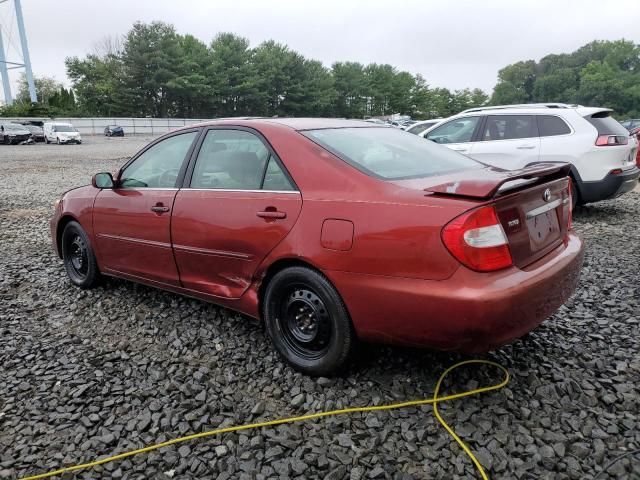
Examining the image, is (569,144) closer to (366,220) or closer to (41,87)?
(366,220)

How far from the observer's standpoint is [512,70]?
114 metres

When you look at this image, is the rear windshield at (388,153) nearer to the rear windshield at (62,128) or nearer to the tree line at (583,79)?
the rear windshield at (62,128)

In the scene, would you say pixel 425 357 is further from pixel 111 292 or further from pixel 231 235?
pixel 111 292

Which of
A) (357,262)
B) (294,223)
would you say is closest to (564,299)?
(357,262)

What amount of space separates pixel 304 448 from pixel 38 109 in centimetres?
5535

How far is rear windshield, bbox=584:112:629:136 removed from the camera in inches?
262

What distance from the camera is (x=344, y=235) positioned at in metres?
2.51

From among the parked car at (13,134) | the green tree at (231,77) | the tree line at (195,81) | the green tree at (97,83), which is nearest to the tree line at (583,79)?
the tree line at (195,81)

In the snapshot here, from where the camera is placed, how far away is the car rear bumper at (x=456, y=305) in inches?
87.0

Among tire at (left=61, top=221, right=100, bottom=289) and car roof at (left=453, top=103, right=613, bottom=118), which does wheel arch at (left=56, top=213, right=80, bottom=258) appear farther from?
car roof at (left=453, top=103, right=613, bottom=118)

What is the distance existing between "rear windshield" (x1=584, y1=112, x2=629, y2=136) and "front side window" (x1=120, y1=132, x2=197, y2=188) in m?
5.69

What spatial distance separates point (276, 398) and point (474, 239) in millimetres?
1381

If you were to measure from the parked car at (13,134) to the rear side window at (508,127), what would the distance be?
32652mm

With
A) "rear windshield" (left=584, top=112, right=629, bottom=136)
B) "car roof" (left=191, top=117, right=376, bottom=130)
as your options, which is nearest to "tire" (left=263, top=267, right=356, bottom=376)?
"car roof" (left=191, top=117, right=376, bottom=130)
